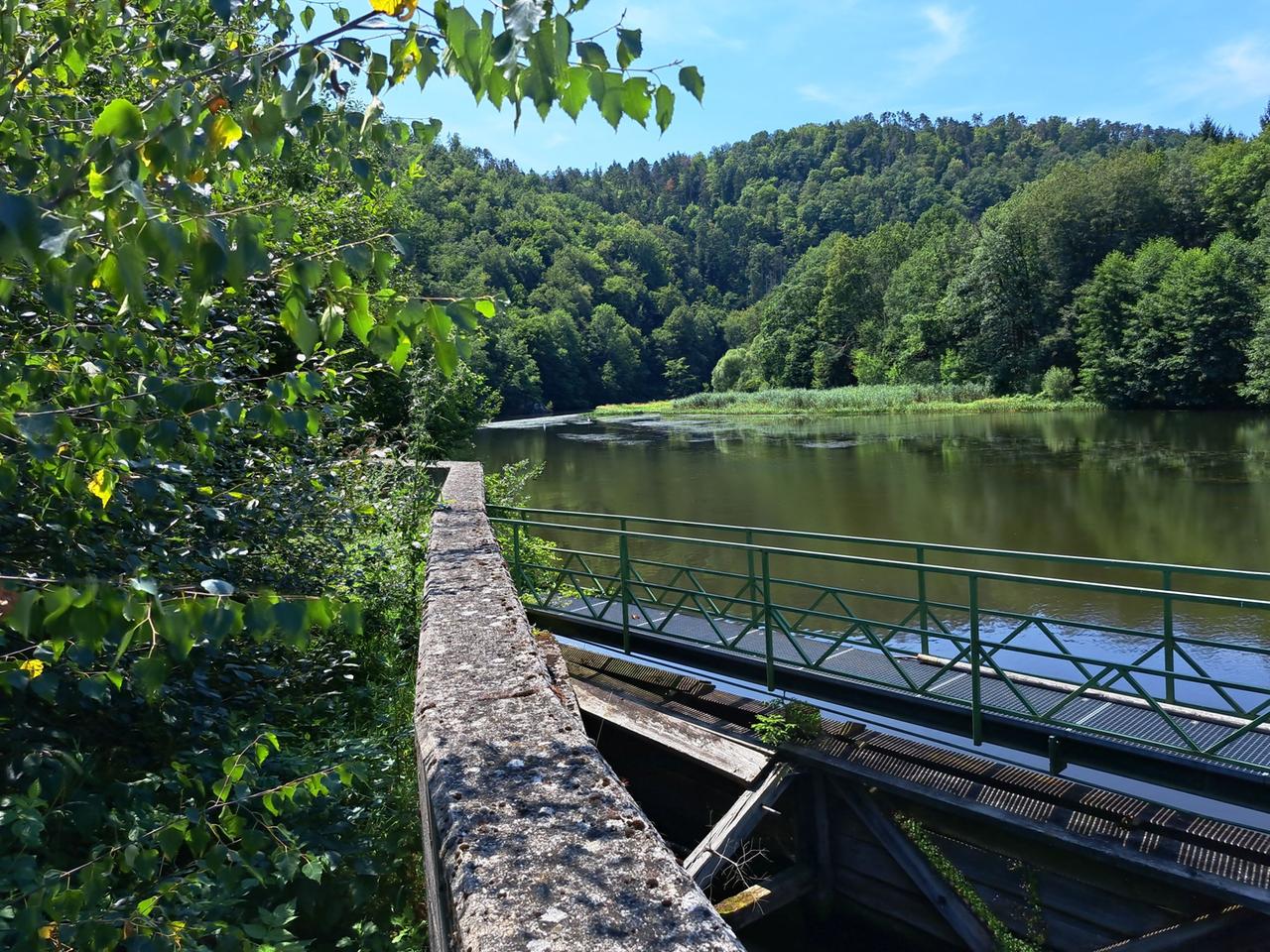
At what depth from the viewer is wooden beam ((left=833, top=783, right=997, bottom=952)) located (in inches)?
239

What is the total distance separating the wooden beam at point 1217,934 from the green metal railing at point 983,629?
89cm

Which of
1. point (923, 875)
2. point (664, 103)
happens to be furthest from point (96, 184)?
point (923, 875)

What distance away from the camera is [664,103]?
179 centimetres

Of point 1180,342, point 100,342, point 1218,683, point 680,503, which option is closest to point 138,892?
point 100,342

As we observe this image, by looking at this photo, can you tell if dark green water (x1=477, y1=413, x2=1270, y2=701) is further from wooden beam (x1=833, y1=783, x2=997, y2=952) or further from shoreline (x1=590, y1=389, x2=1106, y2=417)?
shoreline (x1=590, y1=389, x2=1106, y2=417)

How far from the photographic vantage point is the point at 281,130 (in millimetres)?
1981

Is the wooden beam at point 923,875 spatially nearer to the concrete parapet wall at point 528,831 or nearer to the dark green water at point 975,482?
the concrete parapet wall at point 528,831

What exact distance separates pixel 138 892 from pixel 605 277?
143 metres

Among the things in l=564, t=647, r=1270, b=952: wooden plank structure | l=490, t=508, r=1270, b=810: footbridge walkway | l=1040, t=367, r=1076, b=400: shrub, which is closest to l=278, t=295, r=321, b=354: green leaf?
l=490, t=508, r=1270, b=810: footbridge walkway

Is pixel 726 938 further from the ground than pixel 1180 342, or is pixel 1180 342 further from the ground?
pixel 1180 342

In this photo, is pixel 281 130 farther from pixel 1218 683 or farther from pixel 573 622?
Answer: pixel 573 622

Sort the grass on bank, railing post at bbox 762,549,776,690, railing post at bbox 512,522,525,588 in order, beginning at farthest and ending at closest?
the grass on bank, railing post at bbox 512,522,525,588, railing post at bbox 762,549,776,690

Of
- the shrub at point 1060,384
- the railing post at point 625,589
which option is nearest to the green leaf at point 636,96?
the railing post at point 625,589

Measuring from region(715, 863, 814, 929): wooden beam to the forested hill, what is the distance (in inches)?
186
